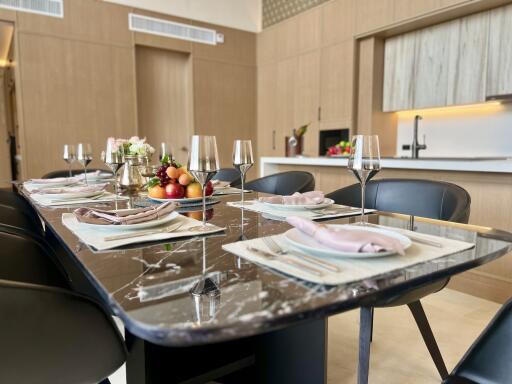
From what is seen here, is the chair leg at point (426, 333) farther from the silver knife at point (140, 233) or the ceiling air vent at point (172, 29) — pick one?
the ceiling air vent at point (172, 29)

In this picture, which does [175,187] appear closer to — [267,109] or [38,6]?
[38,6]

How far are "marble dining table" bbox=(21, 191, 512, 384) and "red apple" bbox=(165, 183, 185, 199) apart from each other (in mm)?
215

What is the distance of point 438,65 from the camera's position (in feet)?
13.3

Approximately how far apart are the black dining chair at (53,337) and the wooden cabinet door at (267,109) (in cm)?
514

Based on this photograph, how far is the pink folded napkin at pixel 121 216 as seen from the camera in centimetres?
99

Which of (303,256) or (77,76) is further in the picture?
(77,76)

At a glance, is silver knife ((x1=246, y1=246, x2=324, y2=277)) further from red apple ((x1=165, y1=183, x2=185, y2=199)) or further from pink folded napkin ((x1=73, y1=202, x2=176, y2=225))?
red apple ((x1=165, y1=183, x2=185, y2=199))

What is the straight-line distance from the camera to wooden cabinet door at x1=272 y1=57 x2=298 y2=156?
18.0 feet

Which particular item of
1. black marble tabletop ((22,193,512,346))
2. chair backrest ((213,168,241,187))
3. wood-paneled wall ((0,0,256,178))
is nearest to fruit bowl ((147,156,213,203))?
black marble tabletop ((22,193,512,346))

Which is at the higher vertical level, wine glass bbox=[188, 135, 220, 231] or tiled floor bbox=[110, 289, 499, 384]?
wine glass bbox=[188, 135, 220, 231]

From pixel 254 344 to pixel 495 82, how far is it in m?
3.55

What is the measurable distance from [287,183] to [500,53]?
2.76m

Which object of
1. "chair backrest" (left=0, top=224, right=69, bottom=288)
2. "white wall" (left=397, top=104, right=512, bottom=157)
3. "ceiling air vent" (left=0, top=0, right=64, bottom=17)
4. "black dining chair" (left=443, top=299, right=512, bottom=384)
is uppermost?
"ceiling air vent" (left=0, top=0, right=64, bottom=17)

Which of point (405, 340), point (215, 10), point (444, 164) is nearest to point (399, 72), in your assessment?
point (444, 164)
